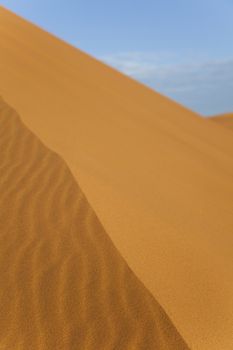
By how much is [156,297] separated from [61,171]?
2.37m

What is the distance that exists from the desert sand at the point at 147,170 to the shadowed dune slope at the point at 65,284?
145mm

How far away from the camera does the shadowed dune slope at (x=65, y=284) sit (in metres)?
3.29

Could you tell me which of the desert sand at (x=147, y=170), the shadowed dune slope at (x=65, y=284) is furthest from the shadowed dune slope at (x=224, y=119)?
the shadowed dune slope at (x=65, y=284)

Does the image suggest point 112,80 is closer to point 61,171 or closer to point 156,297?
point 61,171

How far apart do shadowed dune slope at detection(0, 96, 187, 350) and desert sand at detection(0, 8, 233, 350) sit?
0.47 feet

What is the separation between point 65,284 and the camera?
376 centimetres

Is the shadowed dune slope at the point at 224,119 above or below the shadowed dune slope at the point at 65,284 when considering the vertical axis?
above

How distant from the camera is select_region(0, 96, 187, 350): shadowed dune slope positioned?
10.8 ft

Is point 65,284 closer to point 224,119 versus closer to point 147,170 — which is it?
point 147,170

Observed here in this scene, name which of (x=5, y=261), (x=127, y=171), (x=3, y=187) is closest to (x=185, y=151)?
(x=127, y=171)

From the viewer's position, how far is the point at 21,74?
1008cm

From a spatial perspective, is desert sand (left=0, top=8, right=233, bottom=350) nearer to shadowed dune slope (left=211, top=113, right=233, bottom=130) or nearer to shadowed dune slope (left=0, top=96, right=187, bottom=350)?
shadowed dune slope (left=0, top=96, right=187, bottom=350)

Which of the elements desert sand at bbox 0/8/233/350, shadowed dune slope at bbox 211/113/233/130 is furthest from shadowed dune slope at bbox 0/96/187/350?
shadowed dune slope at bbox 211/113/233/130

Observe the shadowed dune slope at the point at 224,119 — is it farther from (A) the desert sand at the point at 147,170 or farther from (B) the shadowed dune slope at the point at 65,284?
(B) the shadowed dune slope at the point at 65,284
